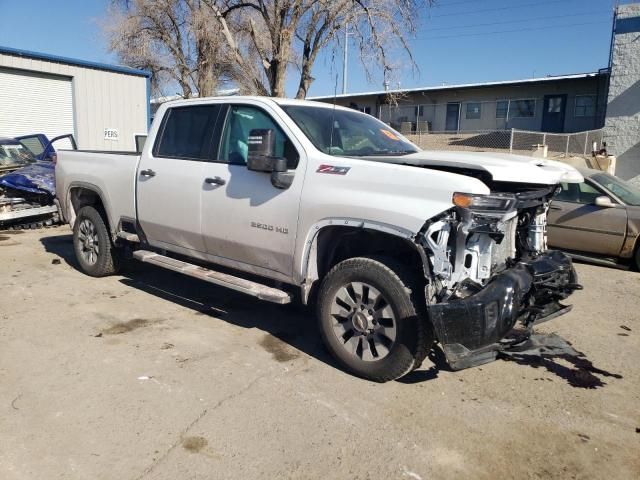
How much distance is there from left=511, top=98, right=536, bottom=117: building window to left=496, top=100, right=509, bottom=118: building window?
1.02 feet

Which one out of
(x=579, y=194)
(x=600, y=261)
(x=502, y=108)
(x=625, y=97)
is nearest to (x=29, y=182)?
(x=579, y=194)

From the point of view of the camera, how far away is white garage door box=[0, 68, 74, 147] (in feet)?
50.7

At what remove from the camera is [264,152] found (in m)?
4.05

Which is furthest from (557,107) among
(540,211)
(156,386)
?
(156,386)

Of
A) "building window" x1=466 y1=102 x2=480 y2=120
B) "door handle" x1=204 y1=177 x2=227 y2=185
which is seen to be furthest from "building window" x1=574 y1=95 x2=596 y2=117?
"door handle" x1=204 y1=177 x2=227 y2=185

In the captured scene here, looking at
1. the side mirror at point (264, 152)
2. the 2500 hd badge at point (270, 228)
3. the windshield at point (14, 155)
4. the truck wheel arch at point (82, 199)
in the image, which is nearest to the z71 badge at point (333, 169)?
the side mirror at point (264, 152)

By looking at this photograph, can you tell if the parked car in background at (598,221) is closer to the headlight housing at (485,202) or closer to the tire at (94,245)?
the headlight housing at (485,202)

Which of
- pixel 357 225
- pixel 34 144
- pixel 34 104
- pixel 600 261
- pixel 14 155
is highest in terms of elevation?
pixel 34 104

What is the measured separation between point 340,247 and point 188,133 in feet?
6.73

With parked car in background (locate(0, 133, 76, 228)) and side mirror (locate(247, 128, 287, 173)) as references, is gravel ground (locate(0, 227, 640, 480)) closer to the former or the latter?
side mirror (locate(247, 128, 287, 173))

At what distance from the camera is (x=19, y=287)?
6.04 m

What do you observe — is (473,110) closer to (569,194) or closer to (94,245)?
(569,194)

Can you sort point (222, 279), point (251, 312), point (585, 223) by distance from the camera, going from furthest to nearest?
1. point (585, 223)
2. point (251, 312)
3. point (222, 279)

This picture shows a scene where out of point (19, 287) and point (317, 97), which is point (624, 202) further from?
point (317, 97)
